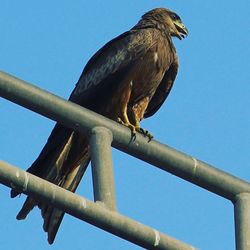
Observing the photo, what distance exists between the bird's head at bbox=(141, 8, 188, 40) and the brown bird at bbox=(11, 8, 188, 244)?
1cm

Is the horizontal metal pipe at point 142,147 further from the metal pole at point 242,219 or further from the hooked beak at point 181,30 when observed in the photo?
the hooked beak at point 181,30

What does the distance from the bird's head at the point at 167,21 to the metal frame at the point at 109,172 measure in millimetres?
5066

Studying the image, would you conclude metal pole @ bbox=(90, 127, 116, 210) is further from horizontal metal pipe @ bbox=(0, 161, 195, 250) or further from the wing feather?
the wing feather

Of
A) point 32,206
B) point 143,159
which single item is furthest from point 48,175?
point 143,159

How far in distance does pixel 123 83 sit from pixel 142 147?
12.7 feet

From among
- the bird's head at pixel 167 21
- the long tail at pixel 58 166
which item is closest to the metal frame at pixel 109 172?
the long tail at pixel 58 166

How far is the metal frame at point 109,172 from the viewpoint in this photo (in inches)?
187

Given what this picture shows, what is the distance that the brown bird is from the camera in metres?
8.16

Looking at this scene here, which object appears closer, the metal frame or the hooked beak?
the metal frame

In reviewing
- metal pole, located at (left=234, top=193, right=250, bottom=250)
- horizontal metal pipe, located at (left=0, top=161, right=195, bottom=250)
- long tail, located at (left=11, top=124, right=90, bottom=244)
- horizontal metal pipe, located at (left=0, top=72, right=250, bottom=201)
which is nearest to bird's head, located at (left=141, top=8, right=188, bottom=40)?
long tail, located at (left=11, top=124, right=90, bottom=244)

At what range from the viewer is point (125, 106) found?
9.24 m

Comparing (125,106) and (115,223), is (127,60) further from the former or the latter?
(115,223)

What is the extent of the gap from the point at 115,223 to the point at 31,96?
3.02 ft

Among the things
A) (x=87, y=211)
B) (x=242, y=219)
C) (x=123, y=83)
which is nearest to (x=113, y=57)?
(x=123, y=83)
